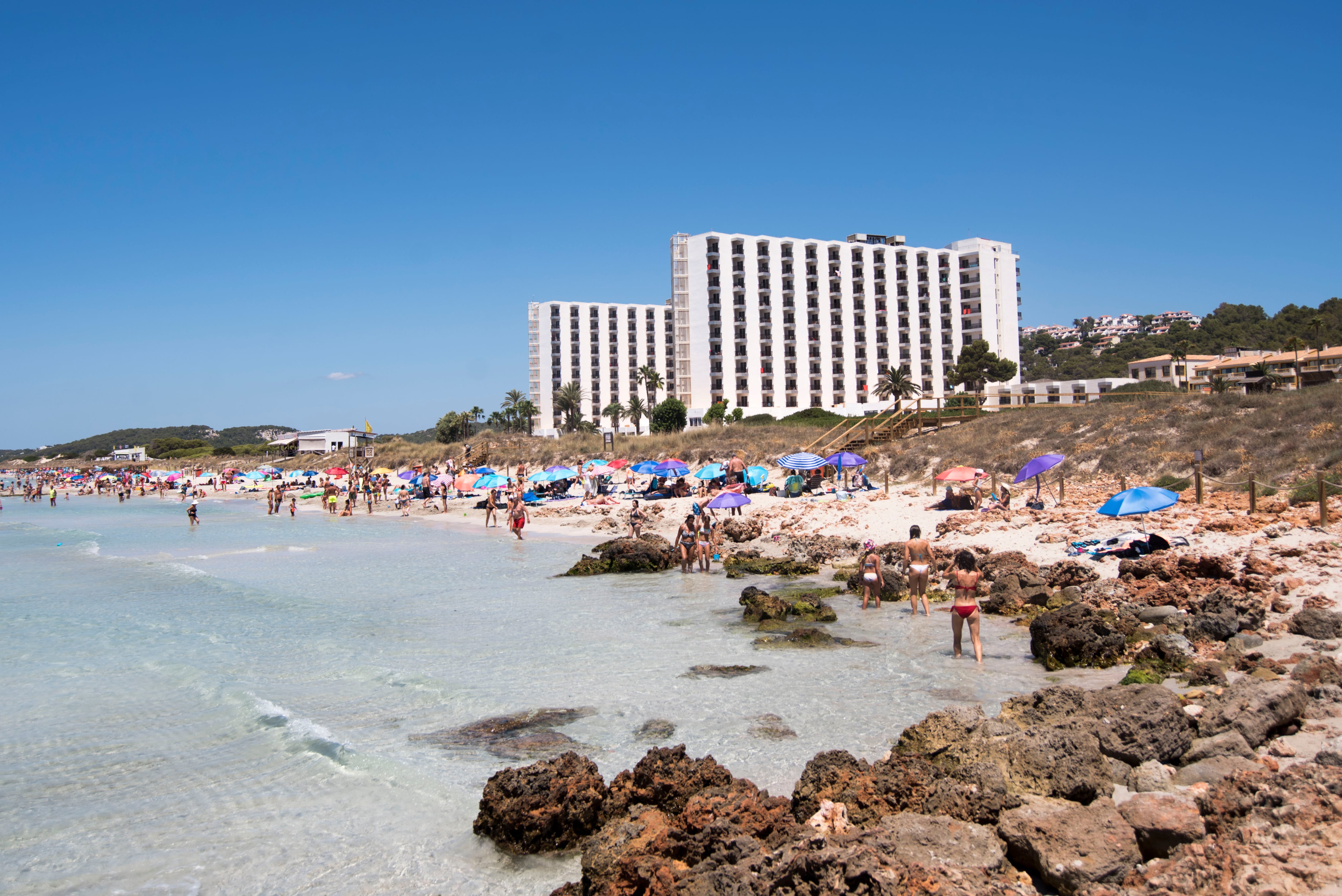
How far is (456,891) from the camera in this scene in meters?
5.55

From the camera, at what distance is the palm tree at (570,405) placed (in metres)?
110

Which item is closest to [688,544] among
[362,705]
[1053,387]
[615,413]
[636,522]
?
[636,522]

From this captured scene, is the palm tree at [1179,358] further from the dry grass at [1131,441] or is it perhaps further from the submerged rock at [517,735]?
the submerged rock at [517,735]

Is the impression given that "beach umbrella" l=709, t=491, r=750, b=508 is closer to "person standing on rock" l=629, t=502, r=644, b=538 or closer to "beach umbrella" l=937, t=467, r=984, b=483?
"person standing on rock" l=629, t=502, r=644, b=538

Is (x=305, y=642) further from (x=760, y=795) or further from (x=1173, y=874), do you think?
(x=1173, y=874)

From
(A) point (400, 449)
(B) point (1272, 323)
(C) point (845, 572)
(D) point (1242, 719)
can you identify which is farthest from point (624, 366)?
(D) point (1242, 719)

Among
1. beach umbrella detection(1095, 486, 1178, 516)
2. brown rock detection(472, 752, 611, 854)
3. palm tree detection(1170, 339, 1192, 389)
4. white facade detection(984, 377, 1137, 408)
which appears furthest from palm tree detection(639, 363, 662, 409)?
brown rock detection(472, 752, 611, 854)

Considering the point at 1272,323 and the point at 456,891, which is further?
the point at 1272,323

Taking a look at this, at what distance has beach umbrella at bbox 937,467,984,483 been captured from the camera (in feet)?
72.5

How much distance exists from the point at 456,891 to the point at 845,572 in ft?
41.1

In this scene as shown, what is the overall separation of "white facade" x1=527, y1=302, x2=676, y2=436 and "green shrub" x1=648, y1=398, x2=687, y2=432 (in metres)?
38.8

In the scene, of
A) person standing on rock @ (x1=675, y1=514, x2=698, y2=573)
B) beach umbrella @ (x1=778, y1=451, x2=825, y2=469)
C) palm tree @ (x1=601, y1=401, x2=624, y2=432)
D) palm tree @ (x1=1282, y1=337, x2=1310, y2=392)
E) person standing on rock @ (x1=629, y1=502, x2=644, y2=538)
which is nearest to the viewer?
person standing on rock @ (x1=675, y1=514, x2=698, y2=573)

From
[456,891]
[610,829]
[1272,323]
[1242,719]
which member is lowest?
[456,891]

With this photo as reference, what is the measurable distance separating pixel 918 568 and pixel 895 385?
78050 millimetres
